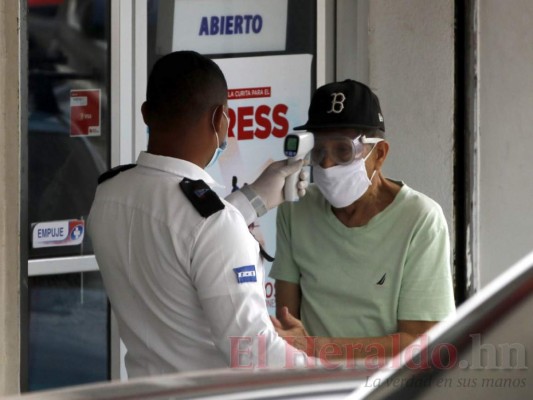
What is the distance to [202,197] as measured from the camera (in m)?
2.82

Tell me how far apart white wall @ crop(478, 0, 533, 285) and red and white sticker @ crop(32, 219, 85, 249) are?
6.36 feet

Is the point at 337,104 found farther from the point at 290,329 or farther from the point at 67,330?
the point at 67,330

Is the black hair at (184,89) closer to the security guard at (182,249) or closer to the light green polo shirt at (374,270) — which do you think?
the security guard at (182,249)

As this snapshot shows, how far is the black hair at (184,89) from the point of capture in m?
3.00

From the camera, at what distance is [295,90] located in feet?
17.1

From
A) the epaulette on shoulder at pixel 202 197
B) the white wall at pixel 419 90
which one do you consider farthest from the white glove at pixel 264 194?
the white wall at pixel 419 90

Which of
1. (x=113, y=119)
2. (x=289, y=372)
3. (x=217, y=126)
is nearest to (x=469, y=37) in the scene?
(x=113, y=119)

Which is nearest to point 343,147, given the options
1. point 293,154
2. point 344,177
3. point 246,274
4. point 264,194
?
point 344,177

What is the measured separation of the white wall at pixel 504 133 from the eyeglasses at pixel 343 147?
6.52 feet

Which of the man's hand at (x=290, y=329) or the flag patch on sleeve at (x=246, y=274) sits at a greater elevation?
the flag patch on sleeve at (x=246, y=274)

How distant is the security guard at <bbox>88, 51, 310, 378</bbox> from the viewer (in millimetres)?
2748

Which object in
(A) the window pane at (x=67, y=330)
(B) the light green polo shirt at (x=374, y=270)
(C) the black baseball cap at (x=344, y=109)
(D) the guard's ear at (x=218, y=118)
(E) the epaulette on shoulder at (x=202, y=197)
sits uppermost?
(C) the black baseball cap at (x=344, y=109)

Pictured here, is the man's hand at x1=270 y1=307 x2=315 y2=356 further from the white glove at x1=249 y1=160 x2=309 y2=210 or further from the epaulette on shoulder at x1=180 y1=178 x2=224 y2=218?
the epaulette on shoulder at x1=180 y1=178 x2=224 y2=218

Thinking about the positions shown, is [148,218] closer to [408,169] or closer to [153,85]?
[153,85]
